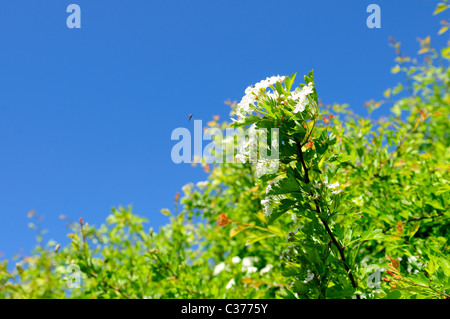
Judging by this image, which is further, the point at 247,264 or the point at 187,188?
the point at 187,188

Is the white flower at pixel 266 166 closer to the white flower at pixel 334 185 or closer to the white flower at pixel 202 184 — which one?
the white flower at pixel 334 185

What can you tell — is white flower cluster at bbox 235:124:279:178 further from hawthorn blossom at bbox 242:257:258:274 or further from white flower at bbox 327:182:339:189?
hawthorn blossom at bbox 242:257:258:274

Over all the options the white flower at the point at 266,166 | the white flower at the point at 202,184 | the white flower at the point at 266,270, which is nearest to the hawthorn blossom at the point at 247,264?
the white flower at the point at 266,270

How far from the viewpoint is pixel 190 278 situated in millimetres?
2969

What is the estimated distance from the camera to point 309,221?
1646mm

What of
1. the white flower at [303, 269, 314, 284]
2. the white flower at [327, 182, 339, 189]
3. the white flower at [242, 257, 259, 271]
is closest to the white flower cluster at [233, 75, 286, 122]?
the white flower at [327, 182, 339, 189]

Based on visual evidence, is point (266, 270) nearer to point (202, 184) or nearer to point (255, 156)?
point (202, 184)

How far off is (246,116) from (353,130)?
1844 mm

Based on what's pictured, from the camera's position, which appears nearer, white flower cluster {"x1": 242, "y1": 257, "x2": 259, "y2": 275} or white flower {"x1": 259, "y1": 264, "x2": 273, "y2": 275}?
white flower {"x1": 259, "y1": 264, "x2": 273, "y2": 275}

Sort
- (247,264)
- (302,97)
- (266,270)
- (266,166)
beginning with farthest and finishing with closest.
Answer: (247,264), (266,270), (266,166), (302,97)

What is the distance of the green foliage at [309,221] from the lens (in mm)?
1554

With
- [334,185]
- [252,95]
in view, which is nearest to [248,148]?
[252,95]

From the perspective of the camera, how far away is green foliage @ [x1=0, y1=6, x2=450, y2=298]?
1554mm
